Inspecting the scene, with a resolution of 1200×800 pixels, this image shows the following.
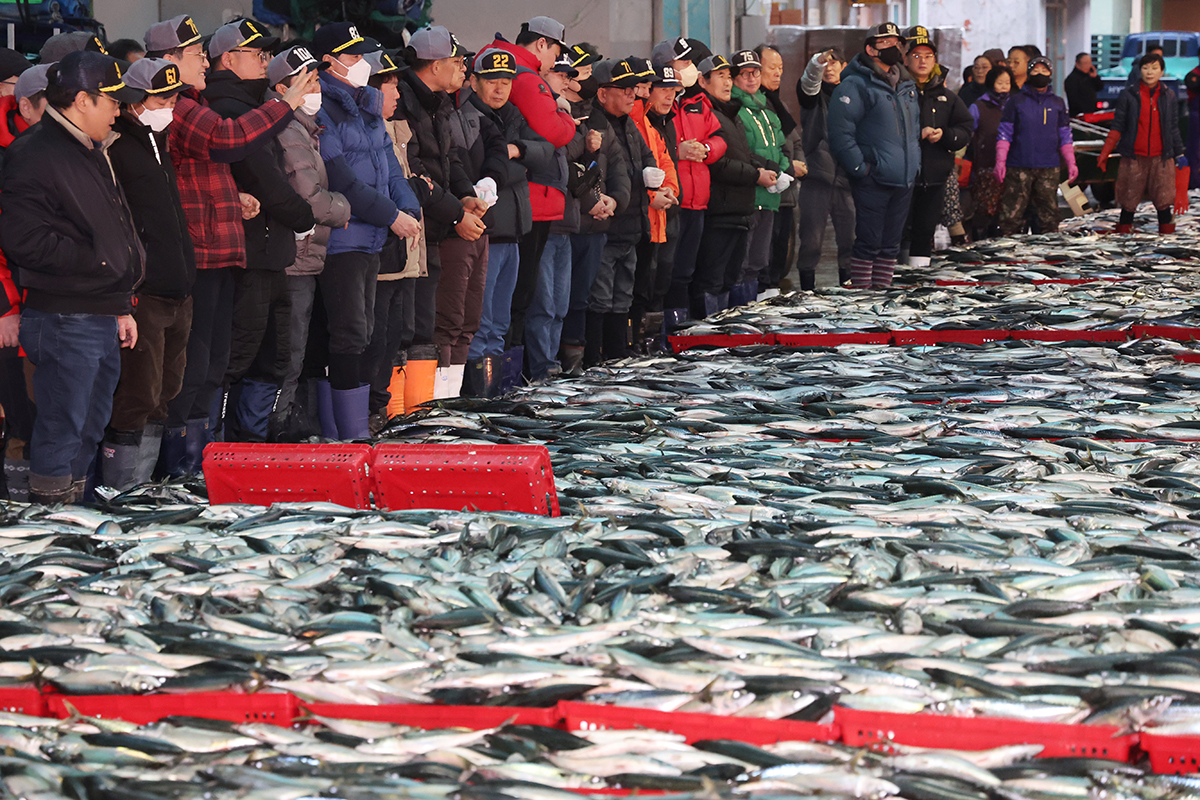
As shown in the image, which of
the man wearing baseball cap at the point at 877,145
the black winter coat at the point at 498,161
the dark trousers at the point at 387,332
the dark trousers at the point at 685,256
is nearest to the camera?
the dark trousers at the point at 387,332

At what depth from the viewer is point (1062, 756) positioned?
3.28 metres

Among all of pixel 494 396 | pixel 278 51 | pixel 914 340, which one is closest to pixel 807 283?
pixel 914 340

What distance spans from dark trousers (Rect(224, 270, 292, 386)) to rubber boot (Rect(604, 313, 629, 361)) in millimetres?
3772

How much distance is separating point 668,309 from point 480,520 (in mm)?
7071

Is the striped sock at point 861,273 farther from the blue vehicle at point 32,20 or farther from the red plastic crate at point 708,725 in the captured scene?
the red plastic crate at point 708,725

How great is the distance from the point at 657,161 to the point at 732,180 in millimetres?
1003

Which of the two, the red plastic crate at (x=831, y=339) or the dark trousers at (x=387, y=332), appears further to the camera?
the red plastic crate at (x=831, y=339)

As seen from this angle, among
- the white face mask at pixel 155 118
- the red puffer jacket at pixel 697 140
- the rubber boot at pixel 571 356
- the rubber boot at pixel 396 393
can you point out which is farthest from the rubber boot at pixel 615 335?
the white face mask at pixel 155 118

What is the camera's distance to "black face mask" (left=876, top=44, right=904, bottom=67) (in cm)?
1321

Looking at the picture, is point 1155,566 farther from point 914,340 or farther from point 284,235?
point 914,340

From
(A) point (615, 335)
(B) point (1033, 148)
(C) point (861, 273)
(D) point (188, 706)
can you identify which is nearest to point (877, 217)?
(C) point (861, 273)

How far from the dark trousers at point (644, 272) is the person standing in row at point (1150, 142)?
9223 mm

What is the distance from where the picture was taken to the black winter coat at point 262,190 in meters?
6.71

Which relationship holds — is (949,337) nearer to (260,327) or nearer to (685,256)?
(685,256)
